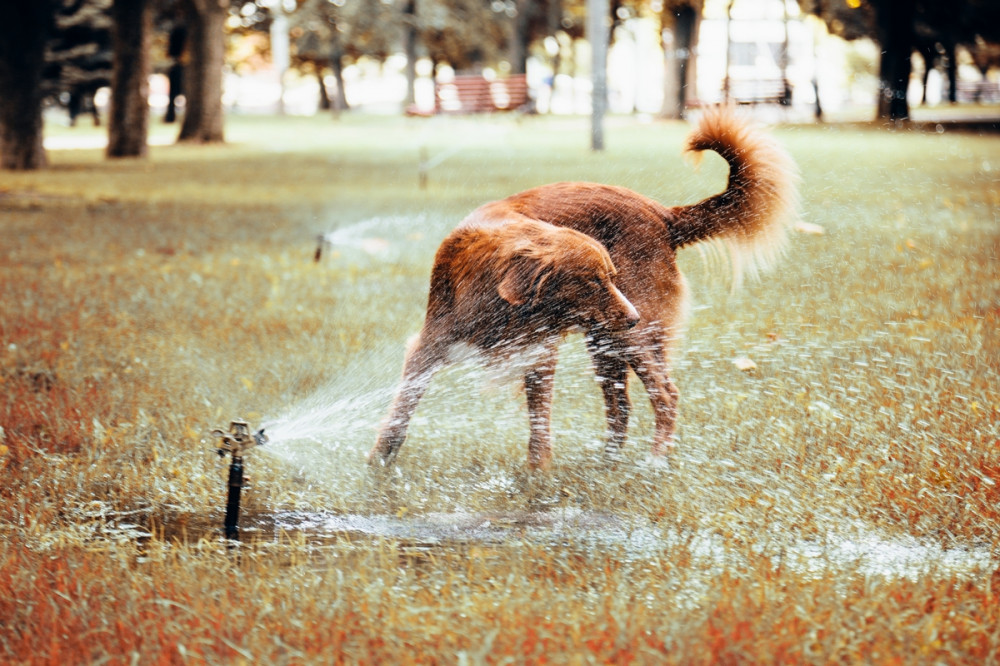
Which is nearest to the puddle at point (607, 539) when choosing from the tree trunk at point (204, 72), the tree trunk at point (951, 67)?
the tree trunk at point (204, 72)

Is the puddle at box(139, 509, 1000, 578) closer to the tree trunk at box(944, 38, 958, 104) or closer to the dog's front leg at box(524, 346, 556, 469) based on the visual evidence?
the dog's front leg at box(524, 346, 556, 469)

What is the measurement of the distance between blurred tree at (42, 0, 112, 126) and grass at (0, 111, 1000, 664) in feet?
82.4

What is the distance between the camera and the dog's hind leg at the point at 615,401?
14.5 ft

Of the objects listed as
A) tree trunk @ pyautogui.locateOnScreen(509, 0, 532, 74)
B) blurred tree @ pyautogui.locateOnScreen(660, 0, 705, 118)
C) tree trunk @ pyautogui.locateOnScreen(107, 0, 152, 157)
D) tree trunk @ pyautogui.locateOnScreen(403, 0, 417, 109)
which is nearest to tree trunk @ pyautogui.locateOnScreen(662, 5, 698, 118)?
blurred tree @ pyautogui.locateOnScreen(660, 0, 705, 118)

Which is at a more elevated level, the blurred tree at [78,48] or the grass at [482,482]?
the blurred tree at [78,48]

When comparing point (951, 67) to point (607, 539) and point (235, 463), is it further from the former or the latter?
point (235, 463)

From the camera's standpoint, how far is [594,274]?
12.9ft

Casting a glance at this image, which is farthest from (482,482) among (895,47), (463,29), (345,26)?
(463,29)

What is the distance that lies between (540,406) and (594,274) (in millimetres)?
600

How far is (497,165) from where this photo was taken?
55.1 ft

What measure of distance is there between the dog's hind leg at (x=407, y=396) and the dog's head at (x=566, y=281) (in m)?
0.44

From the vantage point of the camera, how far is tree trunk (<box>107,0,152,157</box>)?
19.8m

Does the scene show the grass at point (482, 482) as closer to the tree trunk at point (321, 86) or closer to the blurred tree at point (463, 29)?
the blurred tree at point (463, 29)

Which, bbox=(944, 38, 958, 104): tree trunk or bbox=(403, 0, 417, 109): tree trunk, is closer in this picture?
bbox=(944, 38, 958, 104): tree trunk
